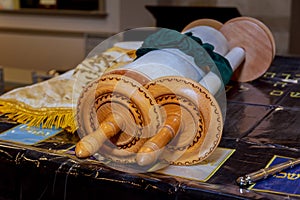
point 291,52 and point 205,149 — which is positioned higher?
point 205,149

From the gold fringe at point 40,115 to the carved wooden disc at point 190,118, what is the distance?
0.75 ft

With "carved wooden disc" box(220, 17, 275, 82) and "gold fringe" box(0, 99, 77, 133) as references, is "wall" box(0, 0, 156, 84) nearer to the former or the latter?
"carved wooden disc" box(220, 17, 275, 82)

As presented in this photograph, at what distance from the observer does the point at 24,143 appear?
90cm

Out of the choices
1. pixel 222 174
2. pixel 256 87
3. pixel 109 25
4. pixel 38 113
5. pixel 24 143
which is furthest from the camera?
pixel 109 25

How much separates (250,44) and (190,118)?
0.72 metres

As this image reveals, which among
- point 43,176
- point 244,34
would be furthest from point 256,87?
point 43,176

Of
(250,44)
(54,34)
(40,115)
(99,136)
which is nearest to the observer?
(99,136)

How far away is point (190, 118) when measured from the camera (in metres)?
0.79

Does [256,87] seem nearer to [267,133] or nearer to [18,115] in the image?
[267,133]

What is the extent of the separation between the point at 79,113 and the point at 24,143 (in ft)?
0.47

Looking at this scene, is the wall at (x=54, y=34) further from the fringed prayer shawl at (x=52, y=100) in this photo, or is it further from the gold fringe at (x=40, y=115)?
the gold fringe at (x=40, y=115)

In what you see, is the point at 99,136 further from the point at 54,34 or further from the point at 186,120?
the point at 54,34

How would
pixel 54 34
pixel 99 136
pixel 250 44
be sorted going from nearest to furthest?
1. pixel 99 136
2. pixel 250 44
3. pixel 54 34

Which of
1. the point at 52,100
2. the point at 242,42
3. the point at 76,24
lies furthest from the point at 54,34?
the point at 52,100
